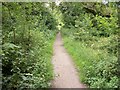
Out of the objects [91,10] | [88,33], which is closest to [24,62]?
[88,33]

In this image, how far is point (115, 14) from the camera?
8.57 metres

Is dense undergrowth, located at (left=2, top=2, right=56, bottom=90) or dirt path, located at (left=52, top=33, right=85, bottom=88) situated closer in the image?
dense undergrowth, located at (left=2, top=2, right=56, bottom=90)

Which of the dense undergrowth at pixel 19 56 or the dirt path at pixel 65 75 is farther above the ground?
the dense undergrowth at pixel 19 56

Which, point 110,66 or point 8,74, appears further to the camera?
point 110,66

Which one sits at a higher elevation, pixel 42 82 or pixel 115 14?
pixel 115 14

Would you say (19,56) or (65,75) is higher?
(19,56)

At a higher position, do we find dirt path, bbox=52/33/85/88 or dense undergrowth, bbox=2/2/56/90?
dense undergrowth, bbox=2/2/56/90

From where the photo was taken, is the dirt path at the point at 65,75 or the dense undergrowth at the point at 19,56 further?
the dirt path at the point at 65,75

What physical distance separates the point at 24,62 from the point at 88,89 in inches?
89.5

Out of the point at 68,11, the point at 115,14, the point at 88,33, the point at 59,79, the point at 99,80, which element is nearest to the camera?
the point at 99,80

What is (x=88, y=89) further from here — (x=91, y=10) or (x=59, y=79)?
(x=91, y=10)

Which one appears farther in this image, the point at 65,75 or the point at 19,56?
the point at 65,75

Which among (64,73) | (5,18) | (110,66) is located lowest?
(64,73)

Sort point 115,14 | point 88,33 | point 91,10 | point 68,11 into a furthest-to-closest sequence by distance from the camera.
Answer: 1. point 68,11
2. point 91,10
3. point 88,33
4. point 115,14
